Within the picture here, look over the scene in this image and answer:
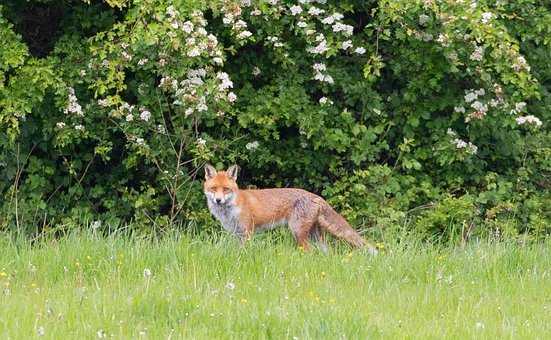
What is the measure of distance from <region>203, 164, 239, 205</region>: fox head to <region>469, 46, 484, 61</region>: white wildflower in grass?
3.04 metres

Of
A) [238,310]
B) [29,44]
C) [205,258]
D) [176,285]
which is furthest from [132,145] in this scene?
[238,310]

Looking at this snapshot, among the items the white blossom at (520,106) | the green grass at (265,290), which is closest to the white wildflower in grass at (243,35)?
the green grass at (265,290)

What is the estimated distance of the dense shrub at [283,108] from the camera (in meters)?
11.9

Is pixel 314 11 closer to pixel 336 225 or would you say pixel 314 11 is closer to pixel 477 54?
pixel 477 54

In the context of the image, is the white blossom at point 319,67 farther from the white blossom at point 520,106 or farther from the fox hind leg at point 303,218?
the white blossom at point 520,106

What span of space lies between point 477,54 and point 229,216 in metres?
3.39

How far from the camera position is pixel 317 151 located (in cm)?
1342

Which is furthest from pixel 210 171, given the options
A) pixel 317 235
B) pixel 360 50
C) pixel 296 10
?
pixel 360 50

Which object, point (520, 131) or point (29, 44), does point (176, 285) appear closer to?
point (29, 44)

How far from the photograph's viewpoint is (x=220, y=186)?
11.4 meters

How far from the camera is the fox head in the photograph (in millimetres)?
11305

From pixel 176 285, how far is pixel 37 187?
5.22 metres

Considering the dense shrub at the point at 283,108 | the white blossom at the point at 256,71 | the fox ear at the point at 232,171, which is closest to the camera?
the fox ear at the point at 232,171

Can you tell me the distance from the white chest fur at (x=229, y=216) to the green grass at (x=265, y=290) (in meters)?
0.91
